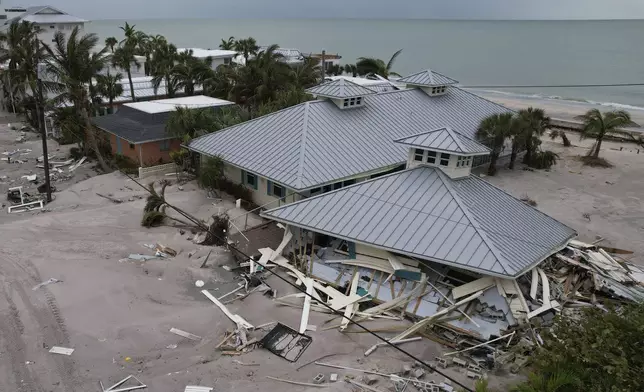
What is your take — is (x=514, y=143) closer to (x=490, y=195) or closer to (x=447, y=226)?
(x=490, y=195)

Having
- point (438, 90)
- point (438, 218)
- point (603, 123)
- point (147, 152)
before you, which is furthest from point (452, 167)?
point (603, 123)

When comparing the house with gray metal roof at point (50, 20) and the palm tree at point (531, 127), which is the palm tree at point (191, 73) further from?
the house with gray metal roof at point (50, 20)

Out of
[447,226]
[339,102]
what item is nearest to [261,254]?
[447,226]

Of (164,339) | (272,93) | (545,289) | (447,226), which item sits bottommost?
(164,339)

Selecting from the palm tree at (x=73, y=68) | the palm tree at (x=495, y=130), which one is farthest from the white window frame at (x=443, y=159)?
the palm tree at (x=73, y=68)

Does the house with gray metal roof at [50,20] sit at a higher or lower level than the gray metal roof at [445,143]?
higher

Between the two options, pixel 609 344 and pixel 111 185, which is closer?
pixel 609 344
